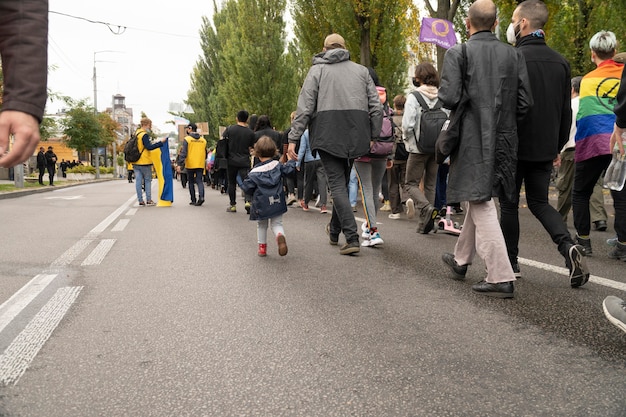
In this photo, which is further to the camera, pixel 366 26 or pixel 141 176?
pixel 366 26

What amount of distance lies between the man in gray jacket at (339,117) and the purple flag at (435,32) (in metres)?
9.53

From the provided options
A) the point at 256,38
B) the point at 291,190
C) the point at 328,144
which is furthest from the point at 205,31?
the point at 328,144

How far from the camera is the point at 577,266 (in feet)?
14.5

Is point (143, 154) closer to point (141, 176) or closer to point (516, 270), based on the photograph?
point (141, 176)

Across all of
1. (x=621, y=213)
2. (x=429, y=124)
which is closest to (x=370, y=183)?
(x=429, y=124)

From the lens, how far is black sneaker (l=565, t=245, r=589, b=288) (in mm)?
4422

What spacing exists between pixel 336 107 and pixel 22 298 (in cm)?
331

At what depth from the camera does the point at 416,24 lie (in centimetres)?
2072

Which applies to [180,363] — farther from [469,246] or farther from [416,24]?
[416,24]

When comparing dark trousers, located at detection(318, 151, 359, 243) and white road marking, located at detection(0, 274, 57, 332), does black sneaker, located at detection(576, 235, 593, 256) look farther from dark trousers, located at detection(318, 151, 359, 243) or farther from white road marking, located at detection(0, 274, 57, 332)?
white road marking, located at detection(0, 274, 57, 332)

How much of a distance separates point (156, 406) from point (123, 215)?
9690 mm

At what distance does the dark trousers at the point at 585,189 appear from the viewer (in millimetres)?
6129

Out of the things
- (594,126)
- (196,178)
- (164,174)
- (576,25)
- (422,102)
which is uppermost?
(576,25)

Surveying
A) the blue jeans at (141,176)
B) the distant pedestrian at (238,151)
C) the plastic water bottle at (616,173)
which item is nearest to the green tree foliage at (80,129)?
the blue jeans at (141,176)
